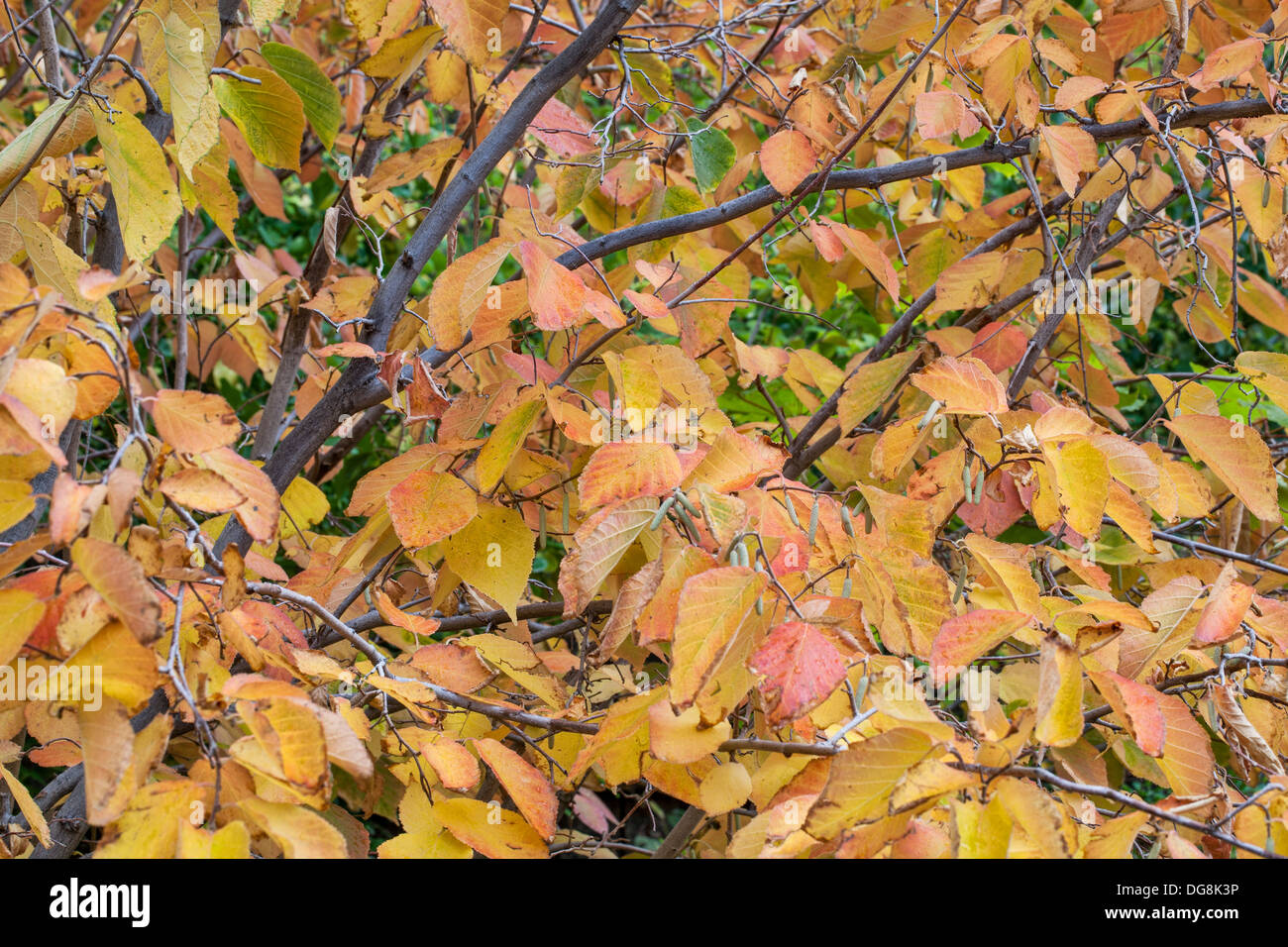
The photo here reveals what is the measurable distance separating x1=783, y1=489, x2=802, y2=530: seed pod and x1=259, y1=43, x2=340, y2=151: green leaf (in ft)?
2.77

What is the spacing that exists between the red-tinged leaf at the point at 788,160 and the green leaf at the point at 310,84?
589 millimetres

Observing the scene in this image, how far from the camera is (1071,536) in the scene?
4.25 feet

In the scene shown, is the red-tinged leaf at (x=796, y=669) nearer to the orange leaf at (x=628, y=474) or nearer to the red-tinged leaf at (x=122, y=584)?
the orange leaf at (x=628, y=474)

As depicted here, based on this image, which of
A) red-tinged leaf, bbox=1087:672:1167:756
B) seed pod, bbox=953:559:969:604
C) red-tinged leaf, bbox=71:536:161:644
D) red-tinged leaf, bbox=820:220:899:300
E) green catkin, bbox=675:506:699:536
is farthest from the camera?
red-tinged leaf, bbox=820:220:899:300

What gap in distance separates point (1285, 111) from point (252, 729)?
134 centimetres

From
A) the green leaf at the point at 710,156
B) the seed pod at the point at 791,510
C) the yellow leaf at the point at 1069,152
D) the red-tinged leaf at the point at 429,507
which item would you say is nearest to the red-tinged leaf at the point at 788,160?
the green leaf at the point at 710,156

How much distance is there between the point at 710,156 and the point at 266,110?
58 centimetres

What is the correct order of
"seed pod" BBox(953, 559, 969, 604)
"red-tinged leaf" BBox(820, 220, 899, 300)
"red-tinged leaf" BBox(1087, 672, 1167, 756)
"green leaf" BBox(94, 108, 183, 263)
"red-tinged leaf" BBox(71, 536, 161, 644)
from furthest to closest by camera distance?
"red-tinged leaf" BBox(820, 220, 899, 300) < "seed pod" BBox(953, 559, 969, 604) < "green leaf" BBox(94, 108, 183, 263) < "red-tinged leaf" BBox(1087, 672, 1167, 756) < "red-tinged leaf" BBox(71, 536, 161, 644)

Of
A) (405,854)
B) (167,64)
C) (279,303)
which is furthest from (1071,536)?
(279,303)

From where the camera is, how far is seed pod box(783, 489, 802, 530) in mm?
917

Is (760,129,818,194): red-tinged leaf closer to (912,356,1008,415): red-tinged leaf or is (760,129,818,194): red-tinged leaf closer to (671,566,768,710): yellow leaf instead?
(912,356,1008,415): red-tinged leaf

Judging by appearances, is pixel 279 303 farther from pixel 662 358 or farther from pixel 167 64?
pixel 662 358

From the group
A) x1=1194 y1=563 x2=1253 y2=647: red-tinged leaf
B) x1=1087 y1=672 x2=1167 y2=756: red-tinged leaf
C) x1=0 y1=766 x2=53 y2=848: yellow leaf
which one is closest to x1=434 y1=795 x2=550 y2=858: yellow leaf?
x1=0 y1=766 x2=53 y2=848: yellow leaf

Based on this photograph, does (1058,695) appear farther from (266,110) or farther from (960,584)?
(266,110)
